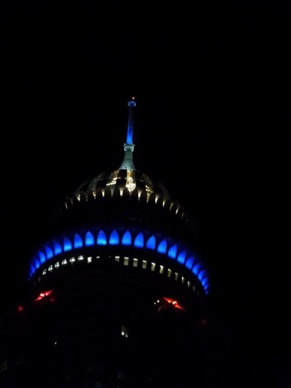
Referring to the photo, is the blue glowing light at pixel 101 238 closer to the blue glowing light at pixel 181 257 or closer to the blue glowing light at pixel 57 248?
the blue glowing light at pixel 57 248

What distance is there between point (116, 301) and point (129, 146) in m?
31.2

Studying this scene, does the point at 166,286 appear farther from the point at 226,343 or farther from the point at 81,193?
the point at 81,193

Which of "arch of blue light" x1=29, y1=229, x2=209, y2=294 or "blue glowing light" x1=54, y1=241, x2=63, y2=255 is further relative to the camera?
"blue glowing light" x1=54, y1=241, x2=63, y2=255

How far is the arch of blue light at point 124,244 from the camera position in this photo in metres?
125

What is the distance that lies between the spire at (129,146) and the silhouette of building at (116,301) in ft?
1.55

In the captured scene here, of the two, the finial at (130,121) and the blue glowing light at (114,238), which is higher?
the finial at (130,121)

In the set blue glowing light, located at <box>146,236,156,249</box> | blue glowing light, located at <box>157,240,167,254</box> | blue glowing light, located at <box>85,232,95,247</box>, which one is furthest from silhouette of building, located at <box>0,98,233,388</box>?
blue glowing light, located at <box>85,232,95,247</box>

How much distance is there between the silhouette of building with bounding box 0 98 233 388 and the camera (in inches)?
4262

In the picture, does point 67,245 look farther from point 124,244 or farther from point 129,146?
point 129,146

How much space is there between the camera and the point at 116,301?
114250 mm

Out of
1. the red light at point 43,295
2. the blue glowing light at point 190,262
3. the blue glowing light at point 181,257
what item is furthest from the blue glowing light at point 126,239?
the red light at point 43,295

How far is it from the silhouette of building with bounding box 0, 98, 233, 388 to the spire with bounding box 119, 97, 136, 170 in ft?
1.55

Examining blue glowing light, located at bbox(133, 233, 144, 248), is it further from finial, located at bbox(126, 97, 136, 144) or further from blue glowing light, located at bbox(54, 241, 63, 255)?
finial, located at bbox(126, 97, 136, 144)

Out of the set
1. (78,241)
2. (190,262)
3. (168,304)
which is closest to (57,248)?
(78,241)
